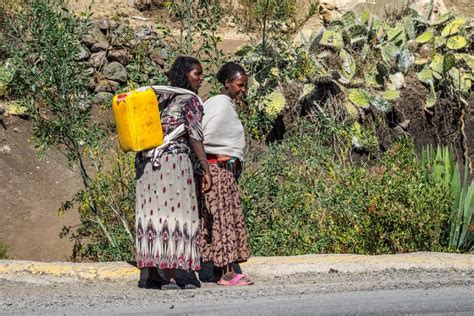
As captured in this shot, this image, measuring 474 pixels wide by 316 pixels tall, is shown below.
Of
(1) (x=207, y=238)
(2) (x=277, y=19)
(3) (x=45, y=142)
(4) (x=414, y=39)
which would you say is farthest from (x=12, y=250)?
(4) (x=414, y=39)

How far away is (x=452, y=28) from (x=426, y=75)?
3.19 feet

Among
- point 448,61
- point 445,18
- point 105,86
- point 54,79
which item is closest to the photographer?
point 54,79

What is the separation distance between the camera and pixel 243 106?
10.8 metres

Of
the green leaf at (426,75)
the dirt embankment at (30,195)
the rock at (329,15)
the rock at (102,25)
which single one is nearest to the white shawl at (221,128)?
the dirt embankment at (30,195)

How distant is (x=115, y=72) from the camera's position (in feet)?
58.5

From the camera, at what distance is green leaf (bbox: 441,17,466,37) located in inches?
672

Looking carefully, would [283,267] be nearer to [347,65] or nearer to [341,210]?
[341,210]

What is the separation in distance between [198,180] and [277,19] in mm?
3203

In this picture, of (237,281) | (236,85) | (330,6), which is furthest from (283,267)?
(330,6)

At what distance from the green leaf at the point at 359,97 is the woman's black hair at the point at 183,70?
8088 millimetres

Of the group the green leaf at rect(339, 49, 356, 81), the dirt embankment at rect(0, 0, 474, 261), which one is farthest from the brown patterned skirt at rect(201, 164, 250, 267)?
the green leaf at rect(339, 49, 356, 81)

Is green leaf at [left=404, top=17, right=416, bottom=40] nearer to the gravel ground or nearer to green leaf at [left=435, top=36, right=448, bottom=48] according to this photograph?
green leaf at [left=435, top=36, right=448, bottom=48]

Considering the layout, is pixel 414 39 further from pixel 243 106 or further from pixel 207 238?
pixel 207 238

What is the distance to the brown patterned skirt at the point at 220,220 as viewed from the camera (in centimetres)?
793
